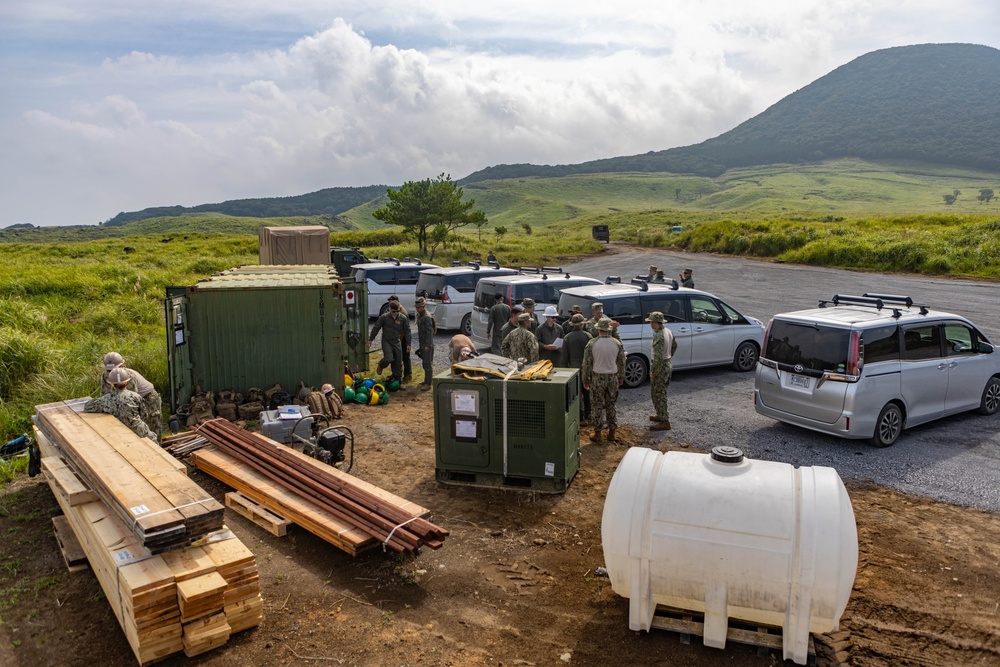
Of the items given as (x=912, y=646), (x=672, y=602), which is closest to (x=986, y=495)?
(x=912, y=646)

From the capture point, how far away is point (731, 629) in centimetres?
484

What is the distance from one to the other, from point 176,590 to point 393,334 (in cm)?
811

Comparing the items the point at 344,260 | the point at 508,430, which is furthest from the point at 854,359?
the point at 344,260

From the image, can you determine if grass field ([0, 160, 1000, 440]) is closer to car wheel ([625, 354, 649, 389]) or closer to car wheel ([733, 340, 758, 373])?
car wheel ([625, 354, 649, 389])

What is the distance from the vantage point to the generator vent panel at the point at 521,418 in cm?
776

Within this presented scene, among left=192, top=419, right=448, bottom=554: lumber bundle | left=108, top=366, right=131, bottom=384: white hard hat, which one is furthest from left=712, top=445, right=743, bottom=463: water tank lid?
left=108, top=366, right=131, bottom=384: white hard hat

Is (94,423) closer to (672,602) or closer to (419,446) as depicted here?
(419,446)

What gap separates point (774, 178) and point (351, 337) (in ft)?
585

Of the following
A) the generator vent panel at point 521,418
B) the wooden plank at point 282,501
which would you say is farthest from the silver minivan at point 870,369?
the wooden plank at point 282,501

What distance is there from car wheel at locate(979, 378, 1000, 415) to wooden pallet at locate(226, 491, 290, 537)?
10.2 m

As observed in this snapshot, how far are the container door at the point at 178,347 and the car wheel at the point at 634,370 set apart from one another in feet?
24.2

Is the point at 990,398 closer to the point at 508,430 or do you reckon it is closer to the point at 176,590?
the point at 508,430

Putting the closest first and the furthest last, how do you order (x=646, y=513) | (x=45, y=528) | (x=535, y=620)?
1. (x=646, y=513)
2. (x=535, y=620)
3. (x=45, y=528)

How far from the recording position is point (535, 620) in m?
5.44
